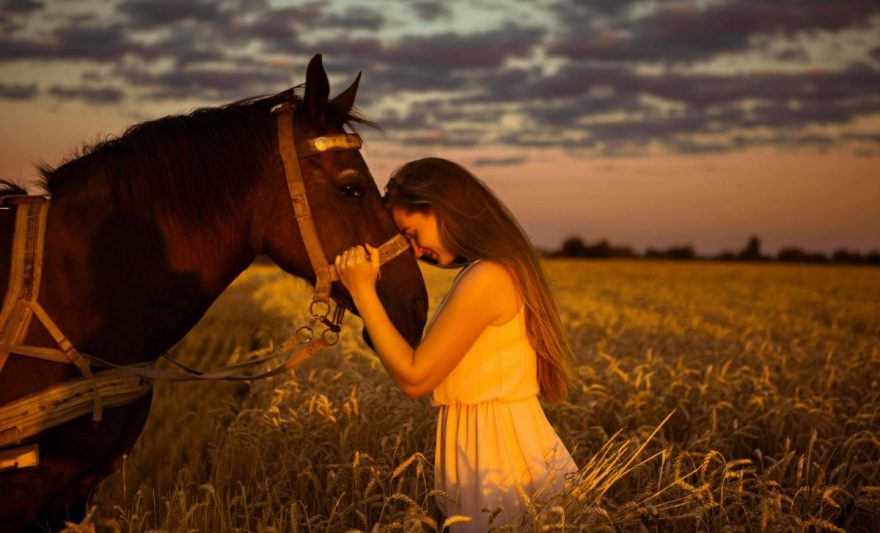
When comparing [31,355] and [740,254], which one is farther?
[740,254]

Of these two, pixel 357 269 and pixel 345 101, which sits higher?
pixel 345 101

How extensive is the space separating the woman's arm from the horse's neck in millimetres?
592

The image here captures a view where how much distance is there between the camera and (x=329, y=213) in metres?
3.09

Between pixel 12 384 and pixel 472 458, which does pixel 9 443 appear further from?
pixel 472 458

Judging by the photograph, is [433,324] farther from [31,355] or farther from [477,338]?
Result: [31,355]

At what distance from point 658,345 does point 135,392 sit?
7.83 m

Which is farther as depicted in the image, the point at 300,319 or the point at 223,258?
the point at 300,319

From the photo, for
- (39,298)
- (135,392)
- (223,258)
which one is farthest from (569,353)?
(39,298)

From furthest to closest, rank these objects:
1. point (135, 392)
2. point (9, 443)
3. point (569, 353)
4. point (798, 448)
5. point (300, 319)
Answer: point (300, 319) → point (798, 448) → point (569, 353) → point (135, 392) → point (9, 443)

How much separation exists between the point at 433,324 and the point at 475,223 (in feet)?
1.61

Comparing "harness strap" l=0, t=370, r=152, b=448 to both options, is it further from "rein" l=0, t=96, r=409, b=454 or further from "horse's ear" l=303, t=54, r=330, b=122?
"horse's ear" l=303, t=54, r=330, b=122

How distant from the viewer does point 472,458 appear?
10.3 feet

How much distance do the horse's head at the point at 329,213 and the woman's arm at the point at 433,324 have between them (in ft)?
0.42

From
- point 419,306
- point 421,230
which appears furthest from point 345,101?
point 419,306
